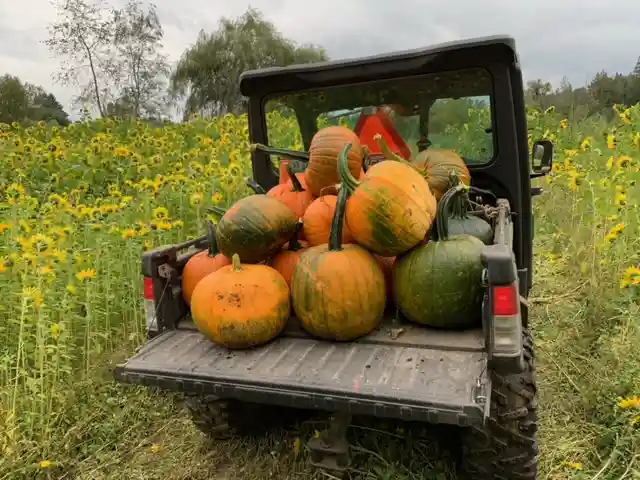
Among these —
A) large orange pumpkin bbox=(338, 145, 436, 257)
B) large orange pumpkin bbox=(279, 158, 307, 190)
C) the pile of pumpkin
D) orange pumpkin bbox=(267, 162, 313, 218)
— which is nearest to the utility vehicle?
the pile of pumpkin

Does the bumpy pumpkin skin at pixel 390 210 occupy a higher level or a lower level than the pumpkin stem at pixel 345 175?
lower

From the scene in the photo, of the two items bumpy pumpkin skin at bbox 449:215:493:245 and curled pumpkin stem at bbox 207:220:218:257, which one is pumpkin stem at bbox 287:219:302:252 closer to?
curled pumpkin stem at bbox 207:220:218:257

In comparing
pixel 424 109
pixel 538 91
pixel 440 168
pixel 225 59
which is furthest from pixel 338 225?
pixel 225 59

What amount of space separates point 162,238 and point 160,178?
1102mm

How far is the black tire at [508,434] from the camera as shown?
2.53m

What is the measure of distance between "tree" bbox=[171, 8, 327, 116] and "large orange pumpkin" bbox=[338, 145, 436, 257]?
20.4 metres

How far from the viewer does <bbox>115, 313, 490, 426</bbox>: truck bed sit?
2.12 metres

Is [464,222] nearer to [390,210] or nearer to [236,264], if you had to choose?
[390,210]

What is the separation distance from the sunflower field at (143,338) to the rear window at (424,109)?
0.10 metres

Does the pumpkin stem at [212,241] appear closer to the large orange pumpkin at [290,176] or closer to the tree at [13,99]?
the large orange pumpkin at [290,176]

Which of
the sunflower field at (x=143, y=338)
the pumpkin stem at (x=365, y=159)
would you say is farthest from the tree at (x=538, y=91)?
the pumpkin stem at (x=365, y=159)

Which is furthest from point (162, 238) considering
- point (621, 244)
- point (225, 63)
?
point (225, 63)

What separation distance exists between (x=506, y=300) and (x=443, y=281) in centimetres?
34

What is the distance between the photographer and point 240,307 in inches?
102
